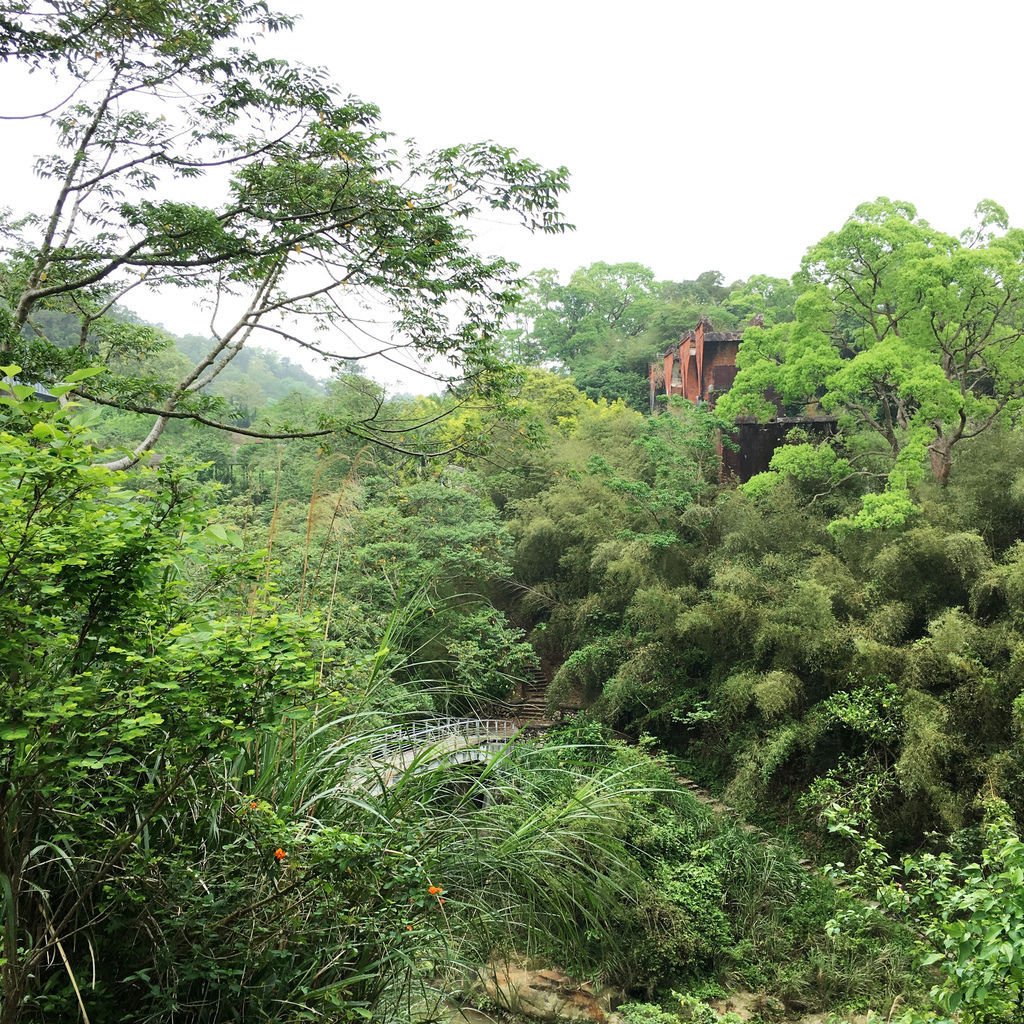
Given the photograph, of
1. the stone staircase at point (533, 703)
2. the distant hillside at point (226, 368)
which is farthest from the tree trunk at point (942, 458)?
A: the distant hillside at point (226, 368)

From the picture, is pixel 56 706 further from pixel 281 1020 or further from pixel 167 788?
pixel 281 1020

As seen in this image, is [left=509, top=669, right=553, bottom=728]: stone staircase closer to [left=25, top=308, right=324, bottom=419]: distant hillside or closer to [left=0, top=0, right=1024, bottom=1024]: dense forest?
[left=0, top=0, right=1024, bottom=1024]: dense forest

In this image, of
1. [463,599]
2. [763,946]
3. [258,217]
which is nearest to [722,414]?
[463,599]

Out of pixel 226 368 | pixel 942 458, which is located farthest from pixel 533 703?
pixel 226 368

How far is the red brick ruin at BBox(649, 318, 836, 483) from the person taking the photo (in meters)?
11.5

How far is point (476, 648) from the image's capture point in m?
9.83

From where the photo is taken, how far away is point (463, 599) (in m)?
11.6

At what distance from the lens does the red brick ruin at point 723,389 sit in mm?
11469

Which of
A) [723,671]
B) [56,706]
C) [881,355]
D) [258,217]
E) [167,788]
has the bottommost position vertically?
[723,671]

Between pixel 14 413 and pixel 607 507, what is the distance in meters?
10.4

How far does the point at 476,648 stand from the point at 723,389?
6.47 m

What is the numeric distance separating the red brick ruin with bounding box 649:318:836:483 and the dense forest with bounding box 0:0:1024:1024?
28 cm

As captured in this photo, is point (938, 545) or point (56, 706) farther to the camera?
point (938, 545)

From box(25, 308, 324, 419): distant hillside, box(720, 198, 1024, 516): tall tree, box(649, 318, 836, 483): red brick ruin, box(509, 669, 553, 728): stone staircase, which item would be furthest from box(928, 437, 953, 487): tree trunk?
box(25, 308, 324, 419): distant hillside
